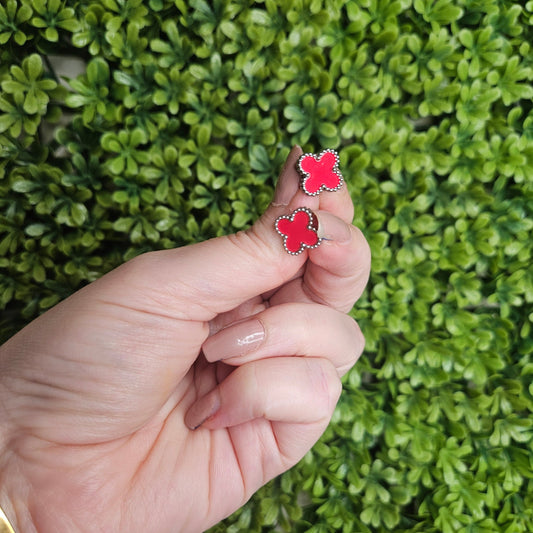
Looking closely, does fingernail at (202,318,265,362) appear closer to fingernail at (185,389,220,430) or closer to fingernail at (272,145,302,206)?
fingernail at (185,389,220,430)

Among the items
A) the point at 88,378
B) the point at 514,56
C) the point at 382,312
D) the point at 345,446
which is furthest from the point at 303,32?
the point at 345,446

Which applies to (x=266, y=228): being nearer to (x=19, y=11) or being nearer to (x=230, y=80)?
(x=230, y=80)

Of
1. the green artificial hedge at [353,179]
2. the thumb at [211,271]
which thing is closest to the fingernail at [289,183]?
the thumb at [211,271]

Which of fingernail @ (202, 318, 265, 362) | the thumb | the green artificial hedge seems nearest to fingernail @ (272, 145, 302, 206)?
the thumb

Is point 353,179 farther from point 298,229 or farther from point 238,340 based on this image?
point 238,340

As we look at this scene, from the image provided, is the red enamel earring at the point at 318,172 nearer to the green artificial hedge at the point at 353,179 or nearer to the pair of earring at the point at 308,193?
the pair of earring at the point at 308,193
